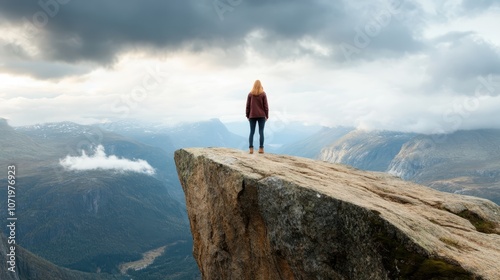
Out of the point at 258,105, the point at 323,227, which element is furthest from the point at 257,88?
the point at 323,227

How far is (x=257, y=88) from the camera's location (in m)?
26.0

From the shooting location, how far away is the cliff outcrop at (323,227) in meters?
13.7

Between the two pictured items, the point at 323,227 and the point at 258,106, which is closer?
the point at 323,227

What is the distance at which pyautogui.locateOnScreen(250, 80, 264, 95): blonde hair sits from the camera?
25.8m

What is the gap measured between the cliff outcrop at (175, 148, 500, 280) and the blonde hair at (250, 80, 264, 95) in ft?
17.7

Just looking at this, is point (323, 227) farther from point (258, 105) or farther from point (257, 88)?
point (257, 88)

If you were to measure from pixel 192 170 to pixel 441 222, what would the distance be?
16896 millimetres

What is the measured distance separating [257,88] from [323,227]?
13.5 m

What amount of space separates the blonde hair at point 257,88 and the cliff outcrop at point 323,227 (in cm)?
541

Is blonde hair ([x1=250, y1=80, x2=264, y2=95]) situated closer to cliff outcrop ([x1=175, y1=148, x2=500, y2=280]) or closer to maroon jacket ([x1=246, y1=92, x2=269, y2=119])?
maroon jacket ([x1=246, y1=92, x2=269, y2=119])

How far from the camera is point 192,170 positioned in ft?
83.9

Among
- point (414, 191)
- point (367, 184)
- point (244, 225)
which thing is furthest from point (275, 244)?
point (414, 191)

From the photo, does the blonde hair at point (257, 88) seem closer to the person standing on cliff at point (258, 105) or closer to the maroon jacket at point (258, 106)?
the person standing on cliff at point (258, 105)

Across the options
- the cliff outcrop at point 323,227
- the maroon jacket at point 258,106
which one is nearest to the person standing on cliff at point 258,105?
the maroon jacket at point 258,106
